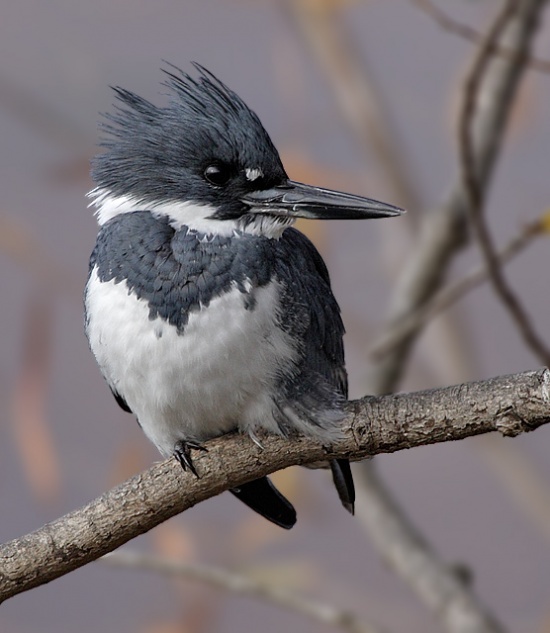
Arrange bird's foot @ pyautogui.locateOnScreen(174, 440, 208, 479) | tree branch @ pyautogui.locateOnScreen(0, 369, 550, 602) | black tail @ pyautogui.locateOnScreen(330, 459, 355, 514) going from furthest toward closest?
black tail @ pyautogui.locateOnScreen(330, 459, 355, 514)
bird's foot @ pyautogui.locateOnScreen(174, 440, 208, 479)
tree branch @ pyautogui.locateOnScreen(0, 369, 550, 602)

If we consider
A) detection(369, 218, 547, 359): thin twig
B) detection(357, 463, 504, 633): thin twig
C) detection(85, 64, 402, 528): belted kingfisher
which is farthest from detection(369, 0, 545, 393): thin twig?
detection(85, 64, 402, 528): belted kingfisher

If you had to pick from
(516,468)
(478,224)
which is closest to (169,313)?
(478,224)

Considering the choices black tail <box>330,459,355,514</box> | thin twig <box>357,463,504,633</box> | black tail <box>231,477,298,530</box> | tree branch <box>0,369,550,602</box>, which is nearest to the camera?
tree branch <box>0,369,550,602</box>

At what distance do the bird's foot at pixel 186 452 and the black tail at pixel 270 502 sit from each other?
0.25 meters

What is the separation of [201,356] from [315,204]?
24 centimetres

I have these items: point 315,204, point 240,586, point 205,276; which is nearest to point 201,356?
point 205,276

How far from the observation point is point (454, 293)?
157 cm

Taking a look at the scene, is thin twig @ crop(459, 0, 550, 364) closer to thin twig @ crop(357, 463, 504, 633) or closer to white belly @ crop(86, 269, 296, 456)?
white belly @ crop(86, 269, 296, 456)

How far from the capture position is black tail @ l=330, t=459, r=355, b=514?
1.56 m

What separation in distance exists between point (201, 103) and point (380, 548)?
0.90m

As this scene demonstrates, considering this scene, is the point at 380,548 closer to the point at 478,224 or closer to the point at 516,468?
the point at 516,468

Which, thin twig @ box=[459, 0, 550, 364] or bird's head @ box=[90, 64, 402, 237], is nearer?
thin twig @ box=[459, 0, 550, 364]

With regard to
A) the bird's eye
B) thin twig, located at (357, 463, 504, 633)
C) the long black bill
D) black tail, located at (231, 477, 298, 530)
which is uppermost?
the bird's eye

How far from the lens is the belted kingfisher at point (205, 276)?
1.37 metres
